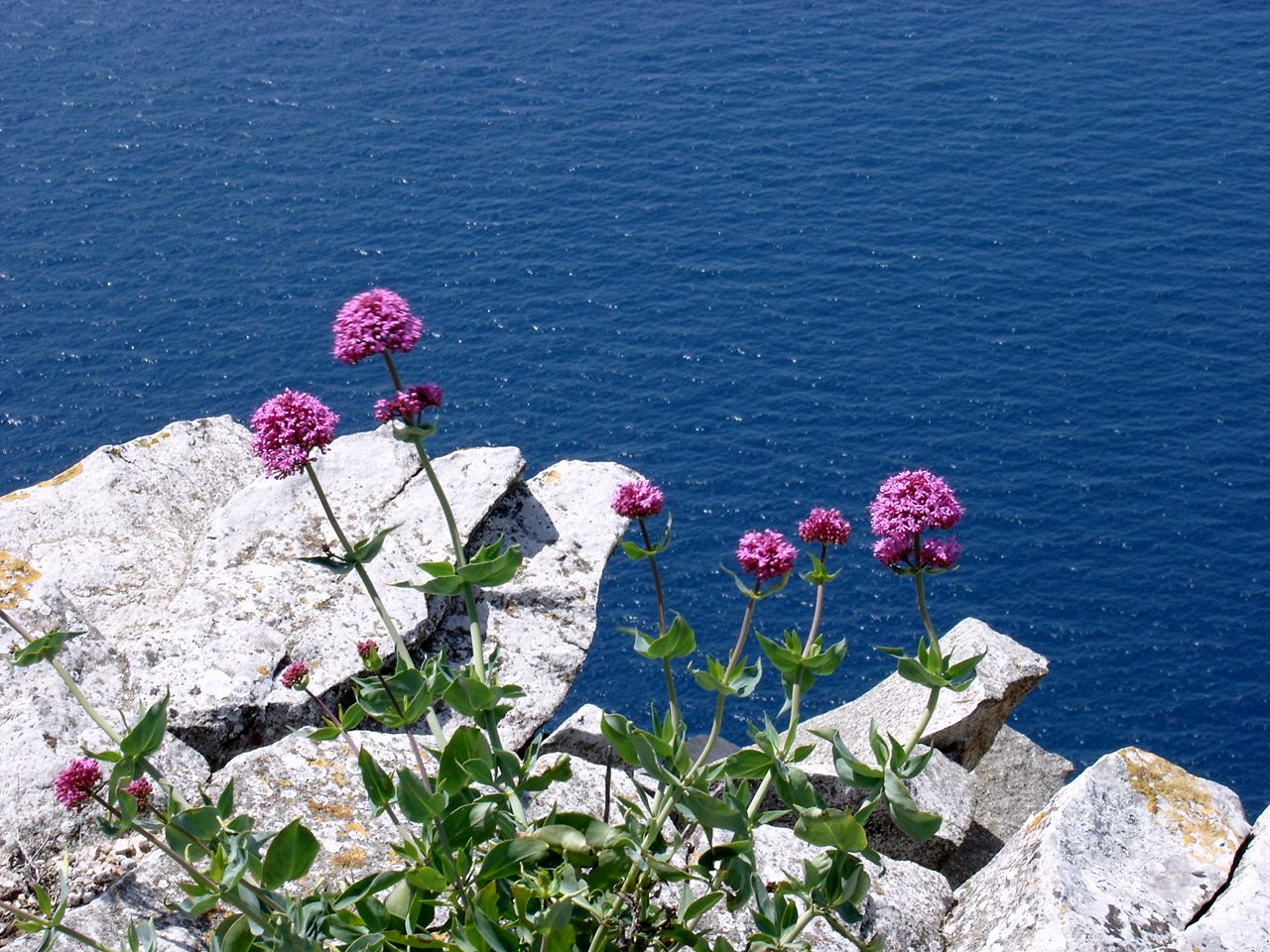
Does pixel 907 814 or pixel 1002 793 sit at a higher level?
pixel 907 814

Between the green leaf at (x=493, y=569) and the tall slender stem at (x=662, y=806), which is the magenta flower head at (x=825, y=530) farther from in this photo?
the green leaf at (x=493, y=569)

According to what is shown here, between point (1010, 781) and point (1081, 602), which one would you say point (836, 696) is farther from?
point (1010, 781)

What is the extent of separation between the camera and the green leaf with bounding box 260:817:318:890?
6.57 m

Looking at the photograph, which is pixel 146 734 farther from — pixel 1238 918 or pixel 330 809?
pixel 1238 918

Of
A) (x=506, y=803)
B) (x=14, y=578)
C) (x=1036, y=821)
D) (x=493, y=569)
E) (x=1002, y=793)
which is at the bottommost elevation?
(x=1002, y=793)

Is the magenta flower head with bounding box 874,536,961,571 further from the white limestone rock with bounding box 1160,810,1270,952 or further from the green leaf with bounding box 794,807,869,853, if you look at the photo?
the white limestone rock with bounding box 1160,810,1270,952

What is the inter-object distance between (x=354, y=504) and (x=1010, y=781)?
989 cm

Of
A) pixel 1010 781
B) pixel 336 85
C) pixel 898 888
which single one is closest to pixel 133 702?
pixel 898 888

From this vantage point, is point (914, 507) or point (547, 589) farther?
point (547, 589)

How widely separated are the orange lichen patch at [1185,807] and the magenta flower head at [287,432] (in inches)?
257

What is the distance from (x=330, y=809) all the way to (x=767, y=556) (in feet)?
15.1

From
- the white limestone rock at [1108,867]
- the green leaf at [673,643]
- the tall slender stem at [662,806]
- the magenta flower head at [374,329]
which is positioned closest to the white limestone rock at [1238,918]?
the white limestone rock at [1108,867]

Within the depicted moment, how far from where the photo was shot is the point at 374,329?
6.54 m

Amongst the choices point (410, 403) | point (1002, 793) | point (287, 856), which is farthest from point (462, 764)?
point (1002, 793)
